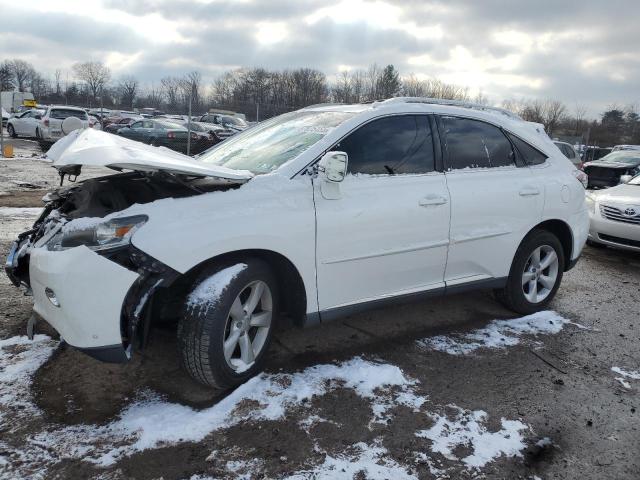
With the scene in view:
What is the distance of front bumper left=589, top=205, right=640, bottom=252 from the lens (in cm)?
695

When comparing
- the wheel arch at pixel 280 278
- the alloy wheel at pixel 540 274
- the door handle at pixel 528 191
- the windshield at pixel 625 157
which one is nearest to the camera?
the wheel arch at pixel 280 278

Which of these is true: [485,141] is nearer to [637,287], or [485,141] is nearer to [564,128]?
[637,287]

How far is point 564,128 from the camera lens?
45.3m

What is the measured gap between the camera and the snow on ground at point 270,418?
8.32 ft

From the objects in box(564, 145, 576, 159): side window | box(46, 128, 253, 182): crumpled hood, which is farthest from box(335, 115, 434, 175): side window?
box(564, 145, 576, 159): side window

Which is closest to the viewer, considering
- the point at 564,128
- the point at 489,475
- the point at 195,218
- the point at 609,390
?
the point at 489,475

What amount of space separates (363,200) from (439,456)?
1626mm

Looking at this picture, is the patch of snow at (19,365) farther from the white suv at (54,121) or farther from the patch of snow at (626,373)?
the white suv at (54,121)

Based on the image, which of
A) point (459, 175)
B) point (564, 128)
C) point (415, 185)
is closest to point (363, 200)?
point (415, 185)

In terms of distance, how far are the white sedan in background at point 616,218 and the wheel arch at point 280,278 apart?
5628mm

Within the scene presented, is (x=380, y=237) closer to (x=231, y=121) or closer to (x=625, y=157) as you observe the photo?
(x=625, y=157)

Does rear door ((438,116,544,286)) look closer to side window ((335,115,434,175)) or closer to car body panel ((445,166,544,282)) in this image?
car body panel ((445,166,544,282))

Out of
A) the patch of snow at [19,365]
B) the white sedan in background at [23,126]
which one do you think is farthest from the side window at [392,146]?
the white sedan in background at [23,126]

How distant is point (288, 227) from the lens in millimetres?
3135
